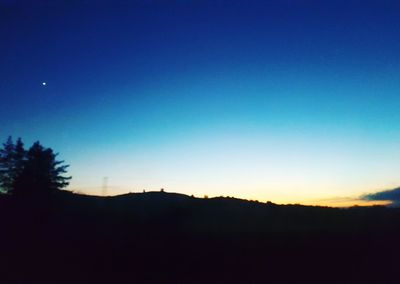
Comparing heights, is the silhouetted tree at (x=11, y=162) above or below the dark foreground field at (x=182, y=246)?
above

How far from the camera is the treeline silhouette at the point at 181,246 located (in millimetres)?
19141

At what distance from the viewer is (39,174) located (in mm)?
53469

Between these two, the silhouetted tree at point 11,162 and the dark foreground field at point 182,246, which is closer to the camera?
the dark foreground field at point 182,246

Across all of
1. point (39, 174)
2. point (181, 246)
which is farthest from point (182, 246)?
point (39, 174)

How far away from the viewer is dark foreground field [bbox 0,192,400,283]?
62.6ft

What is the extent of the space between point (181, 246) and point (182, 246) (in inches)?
2.8

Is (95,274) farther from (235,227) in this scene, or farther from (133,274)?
(235,227)

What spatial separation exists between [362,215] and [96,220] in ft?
99.1

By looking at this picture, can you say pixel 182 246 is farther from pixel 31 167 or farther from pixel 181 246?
pixel 31 167

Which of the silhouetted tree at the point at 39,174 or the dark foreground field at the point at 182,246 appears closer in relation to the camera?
the dark foreground field at the point at 182,246

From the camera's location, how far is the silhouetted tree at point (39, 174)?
49.0 m

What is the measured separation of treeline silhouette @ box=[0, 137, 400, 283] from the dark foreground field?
0.06 metres

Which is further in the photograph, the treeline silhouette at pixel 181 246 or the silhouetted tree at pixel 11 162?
the silhouetted tree at pixel 11 162

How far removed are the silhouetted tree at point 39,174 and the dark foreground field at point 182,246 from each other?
602cm
